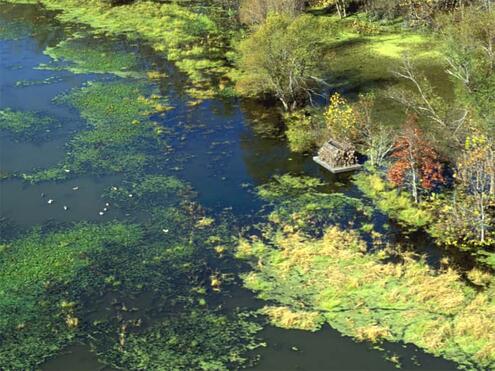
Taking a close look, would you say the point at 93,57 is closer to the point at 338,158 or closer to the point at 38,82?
the point at 38,82

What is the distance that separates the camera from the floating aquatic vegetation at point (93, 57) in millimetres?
73812

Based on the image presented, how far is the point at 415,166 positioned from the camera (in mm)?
44688

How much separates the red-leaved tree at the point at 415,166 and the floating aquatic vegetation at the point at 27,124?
106 feet

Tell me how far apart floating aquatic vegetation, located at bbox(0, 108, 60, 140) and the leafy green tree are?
65.0 ft

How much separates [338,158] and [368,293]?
15.7m

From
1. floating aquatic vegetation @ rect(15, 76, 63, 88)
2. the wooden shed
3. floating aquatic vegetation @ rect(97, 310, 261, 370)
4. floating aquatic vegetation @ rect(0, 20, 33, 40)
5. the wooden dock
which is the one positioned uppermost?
floating aquatic vegetation @ rect(0, 20, 33, 40)

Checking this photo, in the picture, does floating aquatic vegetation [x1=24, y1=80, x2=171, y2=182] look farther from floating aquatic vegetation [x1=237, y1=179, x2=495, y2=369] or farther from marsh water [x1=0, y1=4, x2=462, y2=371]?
floating aquatic vegetation [x1=237, y1=179, x2=495, y2=369]

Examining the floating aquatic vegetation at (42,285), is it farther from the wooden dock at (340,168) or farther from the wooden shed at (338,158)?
the wooden shed at (338,158)

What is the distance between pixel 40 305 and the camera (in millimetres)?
35812

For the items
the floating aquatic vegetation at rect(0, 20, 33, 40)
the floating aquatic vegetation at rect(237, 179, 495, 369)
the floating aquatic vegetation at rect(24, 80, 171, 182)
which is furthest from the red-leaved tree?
the floating aquatic vegetation at rect(0, 20, 33, 40)

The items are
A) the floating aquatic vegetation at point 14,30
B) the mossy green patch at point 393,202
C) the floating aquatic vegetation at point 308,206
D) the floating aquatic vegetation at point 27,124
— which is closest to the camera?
the mossy green patch at point 393,202

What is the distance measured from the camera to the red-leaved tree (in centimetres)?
4341

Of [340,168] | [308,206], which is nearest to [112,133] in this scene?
[340,168]

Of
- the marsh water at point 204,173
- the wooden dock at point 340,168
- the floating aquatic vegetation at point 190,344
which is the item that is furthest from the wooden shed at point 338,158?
the floating aquatic vegetation at point 190,344
